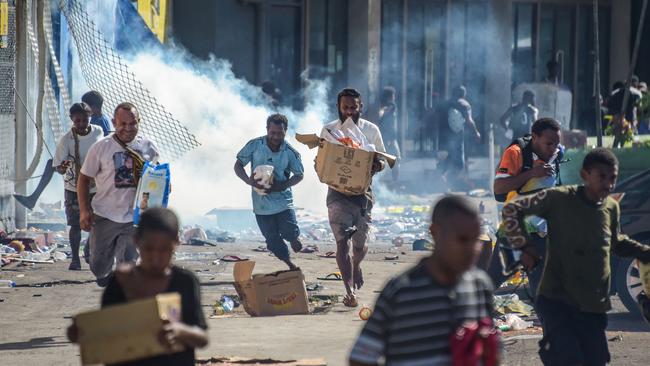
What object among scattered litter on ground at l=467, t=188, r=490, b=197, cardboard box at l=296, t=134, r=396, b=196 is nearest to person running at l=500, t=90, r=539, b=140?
scattered litter on ground at l=467, t=188, r=490, b=197

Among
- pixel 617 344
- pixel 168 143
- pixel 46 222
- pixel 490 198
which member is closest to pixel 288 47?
pixel 490 198

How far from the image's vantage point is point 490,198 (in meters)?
20.6

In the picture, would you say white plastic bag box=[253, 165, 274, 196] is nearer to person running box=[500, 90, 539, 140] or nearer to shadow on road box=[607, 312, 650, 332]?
shadow on road box=[607, 312, 650, 332]

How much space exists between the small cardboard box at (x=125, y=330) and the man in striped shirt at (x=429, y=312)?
68cm

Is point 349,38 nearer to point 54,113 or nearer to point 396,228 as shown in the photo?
point 396,228

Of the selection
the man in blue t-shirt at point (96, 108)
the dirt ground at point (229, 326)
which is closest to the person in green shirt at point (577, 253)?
the dirt ground at point (229, 326)

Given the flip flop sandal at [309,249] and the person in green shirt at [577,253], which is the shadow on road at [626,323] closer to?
the person in green shirt at [577,253]

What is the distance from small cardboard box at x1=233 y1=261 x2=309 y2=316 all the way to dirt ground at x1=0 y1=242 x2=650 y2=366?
0.13m

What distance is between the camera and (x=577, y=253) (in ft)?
20.6

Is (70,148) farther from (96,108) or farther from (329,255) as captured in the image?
(329,255)

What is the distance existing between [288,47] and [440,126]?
321 centimetres

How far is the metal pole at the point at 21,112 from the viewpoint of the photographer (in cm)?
1494

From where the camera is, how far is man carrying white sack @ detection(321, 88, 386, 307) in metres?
10.4

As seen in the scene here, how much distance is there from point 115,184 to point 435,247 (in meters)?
4.81
